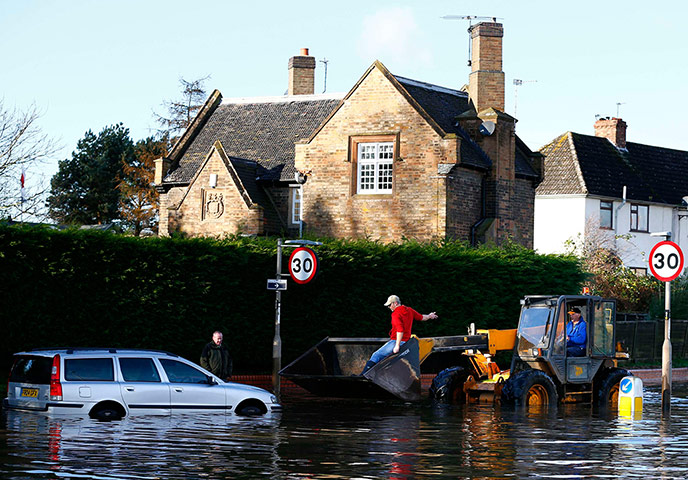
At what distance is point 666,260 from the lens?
22.8 meters

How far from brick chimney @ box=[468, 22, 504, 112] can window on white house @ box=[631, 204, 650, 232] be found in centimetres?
2352

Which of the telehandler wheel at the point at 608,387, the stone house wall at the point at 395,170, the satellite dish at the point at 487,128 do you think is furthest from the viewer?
the satellite dish at the point at 487,128

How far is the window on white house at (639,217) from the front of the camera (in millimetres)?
66062

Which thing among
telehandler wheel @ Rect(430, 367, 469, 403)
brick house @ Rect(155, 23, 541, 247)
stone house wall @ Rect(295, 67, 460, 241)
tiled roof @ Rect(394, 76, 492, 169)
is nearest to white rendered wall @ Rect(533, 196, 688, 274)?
brick house @ Rect(155, 23, 541, 247)

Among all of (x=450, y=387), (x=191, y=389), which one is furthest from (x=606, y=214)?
A: (x=191, y=389)

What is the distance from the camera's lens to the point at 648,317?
4488cm

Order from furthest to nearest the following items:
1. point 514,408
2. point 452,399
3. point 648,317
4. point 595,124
→ point 595,124 < point 648,317 < point 452,399 < point 514,408

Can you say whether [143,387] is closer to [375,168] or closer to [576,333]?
[576,333]

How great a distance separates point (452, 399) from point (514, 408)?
2.40 metres

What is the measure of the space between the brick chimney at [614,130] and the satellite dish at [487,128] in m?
27.7

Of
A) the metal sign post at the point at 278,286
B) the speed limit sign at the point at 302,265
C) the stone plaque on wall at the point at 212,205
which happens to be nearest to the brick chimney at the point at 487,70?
the stone plaque on wall at the point at 212,205

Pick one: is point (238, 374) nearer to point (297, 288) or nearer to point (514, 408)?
point (297, 288)

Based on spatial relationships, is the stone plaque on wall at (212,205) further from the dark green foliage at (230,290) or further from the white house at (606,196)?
the white house at (606,196)

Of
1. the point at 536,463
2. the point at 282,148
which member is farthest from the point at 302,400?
the point at 282,148
